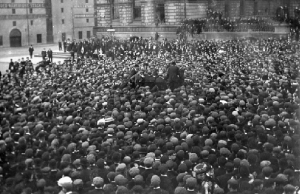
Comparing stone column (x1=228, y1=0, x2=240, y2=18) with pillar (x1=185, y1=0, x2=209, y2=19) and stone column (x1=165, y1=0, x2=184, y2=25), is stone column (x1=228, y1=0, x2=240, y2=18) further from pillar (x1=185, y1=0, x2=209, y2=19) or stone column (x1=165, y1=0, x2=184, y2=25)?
stone column (x1=165, y1=0, x2=184, y2=25)

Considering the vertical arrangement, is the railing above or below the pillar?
below

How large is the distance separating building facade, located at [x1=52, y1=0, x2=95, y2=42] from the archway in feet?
16.7

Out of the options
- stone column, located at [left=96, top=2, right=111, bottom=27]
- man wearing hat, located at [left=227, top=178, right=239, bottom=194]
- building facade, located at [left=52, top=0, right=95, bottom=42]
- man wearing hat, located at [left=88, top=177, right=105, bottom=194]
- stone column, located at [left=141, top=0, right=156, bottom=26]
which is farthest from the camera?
stone column, located at [left=96, top=2, right=111, bottom=27]

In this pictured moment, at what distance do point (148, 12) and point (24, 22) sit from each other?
620 inches

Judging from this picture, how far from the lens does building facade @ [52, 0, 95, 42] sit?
208ft

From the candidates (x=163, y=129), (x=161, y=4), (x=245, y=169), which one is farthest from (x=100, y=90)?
(x=161, y=4)

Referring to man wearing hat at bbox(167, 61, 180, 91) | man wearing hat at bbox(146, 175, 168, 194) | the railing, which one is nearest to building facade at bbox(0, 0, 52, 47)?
the railing

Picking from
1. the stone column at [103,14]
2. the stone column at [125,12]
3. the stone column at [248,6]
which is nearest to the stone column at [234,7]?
the stone column at [248,6]

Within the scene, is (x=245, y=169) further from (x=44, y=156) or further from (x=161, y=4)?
(x=161, y=4)

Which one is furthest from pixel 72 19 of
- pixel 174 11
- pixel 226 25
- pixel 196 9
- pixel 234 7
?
pixel 226 25

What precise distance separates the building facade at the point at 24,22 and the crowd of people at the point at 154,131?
23.6 meters

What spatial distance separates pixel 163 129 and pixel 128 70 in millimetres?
13630

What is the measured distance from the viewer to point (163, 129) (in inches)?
765

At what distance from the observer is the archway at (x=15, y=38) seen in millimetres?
57141
